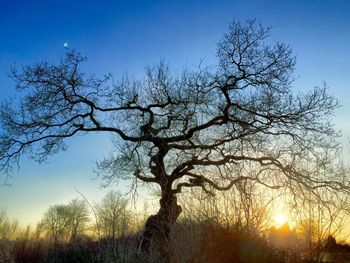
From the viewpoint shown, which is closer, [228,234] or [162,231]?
[228,234]

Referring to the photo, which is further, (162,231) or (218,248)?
(162,231)

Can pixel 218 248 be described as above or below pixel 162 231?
below

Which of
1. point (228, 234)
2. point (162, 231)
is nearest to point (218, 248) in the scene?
point (228, 234)

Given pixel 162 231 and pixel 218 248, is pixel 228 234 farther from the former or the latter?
pixel 162 231

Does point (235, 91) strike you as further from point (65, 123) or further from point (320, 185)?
point (65, 123)

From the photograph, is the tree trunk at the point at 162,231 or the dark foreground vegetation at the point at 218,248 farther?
the tree trunk at the point at 162,231

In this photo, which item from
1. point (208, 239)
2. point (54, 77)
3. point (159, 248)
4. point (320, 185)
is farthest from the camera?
point (54, 77)

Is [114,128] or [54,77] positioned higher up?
[54,77]

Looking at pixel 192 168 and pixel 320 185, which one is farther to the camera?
pixel 192 168

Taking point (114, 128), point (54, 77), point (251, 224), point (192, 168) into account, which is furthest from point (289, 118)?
point (54, 77)

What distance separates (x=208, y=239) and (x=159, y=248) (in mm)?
1664

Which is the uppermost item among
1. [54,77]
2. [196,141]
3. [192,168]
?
[54,77]

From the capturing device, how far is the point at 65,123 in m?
15.2

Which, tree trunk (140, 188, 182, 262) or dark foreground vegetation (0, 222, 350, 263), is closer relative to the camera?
dark foreground vegetation (0, 222, 350, 263)
